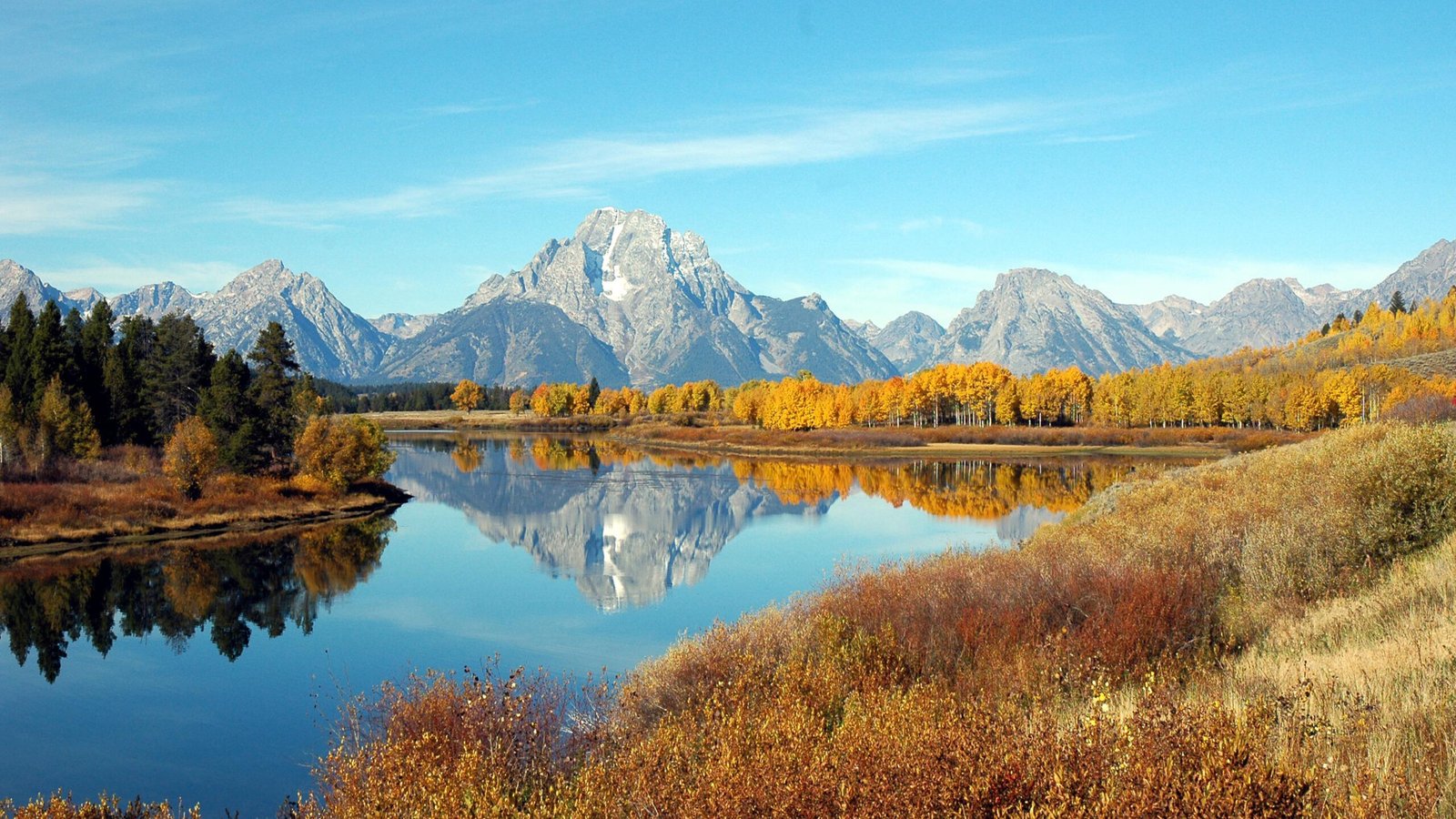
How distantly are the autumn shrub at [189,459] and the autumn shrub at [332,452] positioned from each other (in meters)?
7.31

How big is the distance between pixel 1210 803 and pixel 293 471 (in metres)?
66.1

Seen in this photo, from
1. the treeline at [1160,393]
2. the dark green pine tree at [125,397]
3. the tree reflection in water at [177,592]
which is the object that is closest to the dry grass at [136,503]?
the tree reflection in water at [177,592]

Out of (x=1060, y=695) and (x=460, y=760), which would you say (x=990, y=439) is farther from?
(x=460, y=760)

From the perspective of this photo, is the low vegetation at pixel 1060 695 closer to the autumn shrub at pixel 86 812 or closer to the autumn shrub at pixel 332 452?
the autumn shrub at pixel 86 812

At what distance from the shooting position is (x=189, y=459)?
5391cm

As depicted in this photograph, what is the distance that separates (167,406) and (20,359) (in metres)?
8.99

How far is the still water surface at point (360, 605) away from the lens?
68.7 feet

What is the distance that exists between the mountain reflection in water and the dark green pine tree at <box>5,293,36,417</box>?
83.7 ft

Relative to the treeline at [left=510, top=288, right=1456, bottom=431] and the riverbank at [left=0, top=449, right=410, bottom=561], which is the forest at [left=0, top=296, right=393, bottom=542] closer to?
the riverbank at [left=0, top=449, right=410, bottom=561]

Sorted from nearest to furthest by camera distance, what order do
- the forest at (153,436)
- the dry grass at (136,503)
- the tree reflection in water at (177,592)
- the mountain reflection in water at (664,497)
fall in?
1. the tree reflection in water at (177,592)
2. the mountain reflection in water at (664,497)
3. the dry grass at (136,503)
4. the forest at (153,436)

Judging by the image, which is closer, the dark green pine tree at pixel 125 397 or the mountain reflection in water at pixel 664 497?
the mountain reflection in water at pixel 664 497

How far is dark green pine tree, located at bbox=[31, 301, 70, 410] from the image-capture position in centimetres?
6197

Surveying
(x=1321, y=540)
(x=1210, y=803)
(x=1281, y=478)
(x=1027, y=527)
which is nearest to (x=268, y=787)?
(x=1210, y=803)

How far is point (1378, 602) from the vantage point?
43.0 ft
